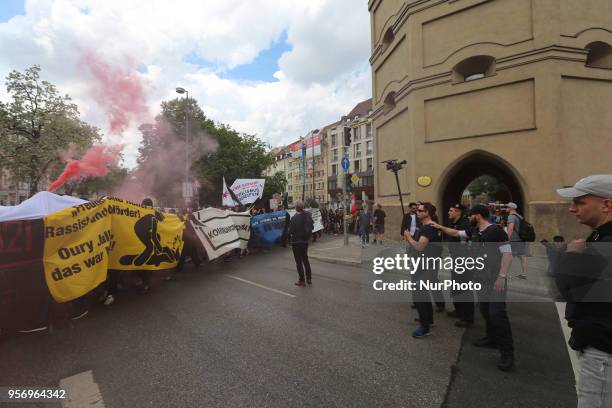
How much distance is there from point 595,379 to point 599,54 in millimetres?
15286

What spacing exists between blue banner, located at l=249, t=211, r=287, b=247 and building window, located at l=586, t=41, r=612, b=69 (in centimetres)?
1306

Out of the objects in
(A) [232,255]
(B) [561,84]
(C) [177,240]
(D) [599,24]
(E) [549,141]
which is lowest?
(A) [232,255]

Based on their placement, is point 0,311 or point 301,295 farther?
point 301,295

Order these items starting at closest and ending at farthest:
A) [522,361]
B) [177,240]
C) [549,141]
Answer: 1. [522,361]
2. [177,240]
3. [549,141]

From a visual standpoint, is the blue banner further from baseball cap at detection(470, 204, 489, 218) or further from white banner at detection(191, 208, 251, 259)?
baseball cap at detection(470, 204, 489, 218)

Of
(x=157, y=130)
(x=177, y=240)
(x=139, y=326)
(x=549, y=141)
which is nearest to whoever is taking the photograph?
(x=139, y=326)

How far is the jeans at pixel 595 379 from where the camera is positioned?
177cm

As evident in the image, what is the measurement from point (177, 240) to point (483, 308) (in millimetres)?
6469

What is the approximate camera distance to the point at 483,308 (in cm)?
422

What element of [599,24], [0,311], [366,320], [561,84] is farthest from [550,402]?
[599,24]

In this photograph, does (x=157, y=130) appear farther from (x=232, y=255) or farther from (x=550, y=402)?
(x=550, y=402)

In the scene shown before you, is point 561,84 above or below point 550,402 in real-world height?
above

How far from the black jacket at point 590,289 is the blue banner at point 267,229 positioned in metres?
11.5

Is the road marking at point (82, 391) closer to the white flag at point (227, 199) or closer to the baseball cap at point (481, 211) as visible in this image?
the baseball cap at point (481, 211)
